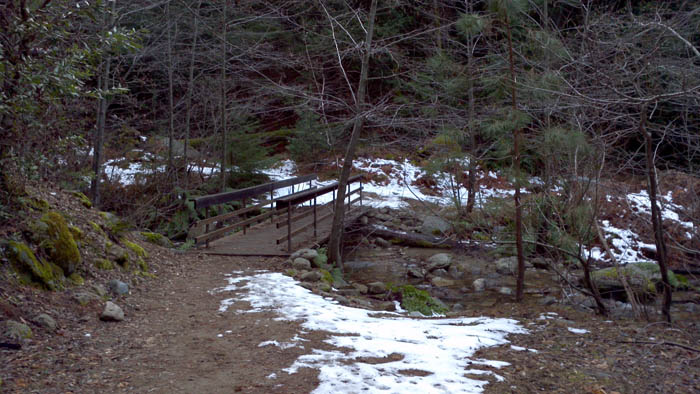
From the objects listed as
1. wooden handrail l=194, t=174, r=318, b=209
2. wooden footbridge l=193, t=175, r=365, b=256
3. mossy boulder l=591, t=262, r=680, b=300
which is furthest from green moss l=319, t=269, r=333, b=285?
mossy boulder l=591, t=262, r=680, b=300

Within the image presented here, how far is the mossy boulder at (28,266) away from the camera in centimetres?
527

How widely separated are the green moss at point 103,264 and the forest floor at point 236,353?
0.63m

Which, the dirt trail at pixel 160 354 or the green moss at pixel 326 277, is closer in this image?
the dirt trail at pixel 160 354

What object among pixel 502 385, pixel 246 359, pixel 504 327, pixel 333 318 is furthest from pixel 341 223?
pixel 502 385

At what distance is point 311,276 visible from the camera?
8102 millimetres

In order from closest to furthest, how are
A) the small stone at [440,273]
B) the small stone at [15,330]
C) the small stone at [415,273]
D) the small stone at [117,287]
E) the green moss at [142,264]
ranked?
the small stone at [15,330] → the small stone at [117,287] → the green moss at [142,264] → the small stone at [415,273] → the small stone at [440,273]

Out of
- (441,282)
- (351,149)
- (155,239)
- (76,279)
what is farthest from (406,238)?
(76,279)

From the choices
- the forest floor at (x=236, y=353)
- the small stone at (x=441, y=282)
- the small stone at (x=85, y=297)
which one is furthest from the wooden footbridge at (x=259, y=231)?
the small stone at (x=85, y=297)

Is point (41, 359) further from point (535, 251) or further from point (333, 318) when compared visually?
point (535, 251)

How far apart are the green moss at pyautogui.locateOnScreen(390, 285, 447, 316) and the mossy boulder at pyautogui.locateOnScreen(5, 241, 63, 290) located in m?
4.72

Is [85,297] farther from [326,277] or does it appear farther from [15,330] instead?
[326,277]

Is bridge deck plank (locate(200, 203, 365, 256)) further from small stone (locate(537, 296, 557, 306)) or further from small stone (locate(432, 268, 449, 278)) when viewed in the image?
small stone (locate(537, 296, 557, 306))

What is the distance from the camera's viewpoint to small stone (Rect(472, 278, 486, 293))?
1011 cm

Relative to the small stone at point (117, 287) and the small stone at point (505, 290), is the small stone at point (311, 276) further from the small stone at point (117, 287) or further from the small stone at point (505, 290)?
the small stone at point (505, 290)
